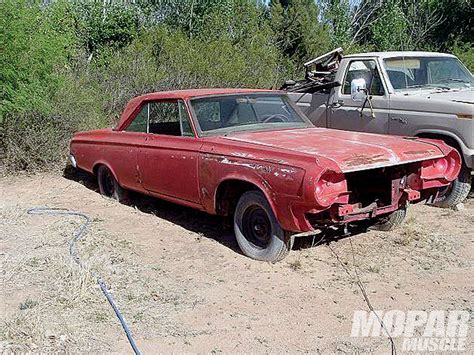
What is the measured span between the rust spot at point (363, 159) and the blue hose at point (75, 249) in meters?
2.07

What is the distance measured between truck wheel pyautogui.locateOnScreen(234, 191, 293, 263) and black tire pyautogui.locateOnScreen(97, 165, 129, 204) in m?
2.43

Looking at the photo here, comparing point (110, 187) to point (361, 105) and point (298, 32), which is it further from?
point (298, 32)

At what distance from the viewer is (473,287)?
4664 mm

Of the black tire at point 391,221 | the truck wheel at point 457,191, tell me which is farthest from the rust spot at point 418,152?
the truck wheel at point 457,191

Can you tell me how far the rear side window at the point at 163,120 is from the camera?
611cm

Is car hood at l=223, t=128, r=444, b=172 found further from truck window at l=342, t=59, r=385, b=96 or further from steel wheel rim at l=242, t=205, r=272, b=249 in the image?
truck window at l=342, t=59, r=385, b=96

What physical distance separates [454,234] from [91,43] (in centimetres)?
1368

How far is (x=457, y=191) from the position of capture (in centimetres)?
693

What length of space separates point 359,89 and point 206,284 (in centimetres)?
394

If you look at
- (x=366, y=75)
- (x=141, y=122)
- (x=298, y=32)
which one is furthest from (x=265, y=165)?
(x=298, y=32)

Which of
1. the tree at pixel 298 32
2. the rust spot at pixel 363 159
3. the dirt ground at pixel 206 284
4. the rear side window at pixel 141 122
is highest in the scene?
the tree at pixel 298 32

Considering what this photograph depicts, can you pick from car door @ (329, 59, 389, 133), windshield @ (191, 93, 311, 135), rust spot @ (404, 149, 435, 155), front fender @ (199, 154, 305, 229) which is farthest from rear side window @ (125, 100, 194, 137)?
car door @ (329, 59, 389, 133)

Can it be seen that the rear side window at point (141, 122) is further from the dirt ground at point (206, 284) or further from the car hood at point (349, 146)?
the car hood at point (349, 146)

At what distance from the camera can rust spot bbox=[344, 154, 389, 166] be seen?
4680 mm
